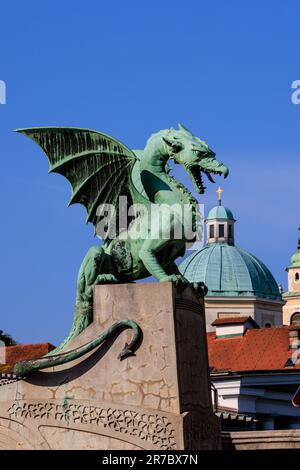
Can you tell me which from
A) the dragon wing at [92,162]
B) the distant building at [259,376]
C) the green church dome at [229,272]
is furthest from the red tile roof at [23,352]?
the green church dome at [229,272]

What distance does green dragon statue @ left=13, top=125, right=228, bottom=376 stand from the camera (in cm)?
1636

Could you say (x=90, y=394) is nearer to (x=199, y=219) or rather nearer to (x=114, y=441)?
(x=114, y=441)

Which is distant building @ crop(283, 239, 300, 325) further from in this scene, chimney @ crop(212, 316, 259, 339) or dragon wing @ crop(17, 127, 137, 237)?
dragon wing @ crop(17, 127, 137, 237)

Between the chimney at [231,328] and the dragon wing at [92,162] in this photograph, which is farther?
the chimney at [231,328]

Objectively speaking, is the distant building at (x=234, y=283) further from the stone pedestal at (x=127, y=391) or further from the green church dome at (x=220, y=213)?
the stone pedestal at (x=127, y=391)

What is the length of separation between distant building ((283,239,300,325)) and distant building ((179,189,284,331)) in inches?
494

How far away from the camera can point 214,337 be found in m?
49.4

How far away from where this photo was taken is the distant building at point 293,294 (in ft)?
314

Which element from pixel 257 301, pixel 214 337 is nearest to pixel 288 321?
pixel 257 301

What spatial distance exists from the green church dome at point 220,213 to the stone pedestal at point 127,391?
227ft

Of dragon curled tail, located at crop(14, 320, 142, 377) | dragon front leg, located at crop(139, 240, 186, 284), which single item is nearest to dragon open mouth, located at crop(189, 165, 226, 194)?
dragon front leg, located at crop(139, 240, 186, 284)
